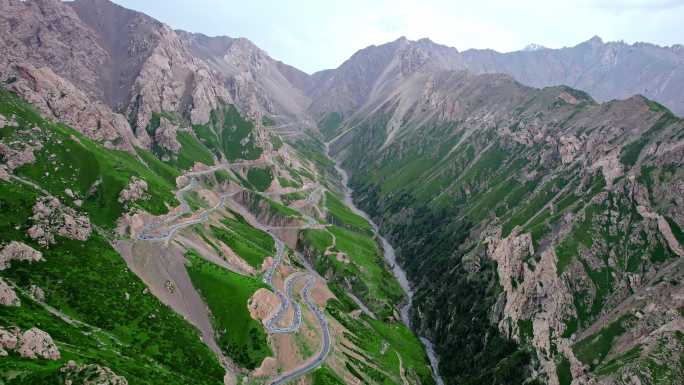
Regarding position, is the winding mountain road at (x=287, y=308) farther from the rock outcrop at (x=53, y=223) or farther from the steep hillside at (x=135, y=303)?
the rock outcrop at (x=53, y=223)

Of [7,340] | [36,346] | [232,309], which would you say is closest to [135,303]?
[232,309]

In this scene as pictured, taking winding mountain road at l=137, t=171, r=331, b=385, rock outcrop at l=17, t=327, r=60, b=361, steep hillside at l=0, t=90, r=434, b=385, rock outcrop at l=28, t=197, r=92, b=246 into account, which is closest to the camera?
rock outcrop at l=17, t=327, r=60, b=361

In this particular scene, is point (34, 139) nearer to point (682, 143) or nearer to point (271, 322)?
point (271, 322)

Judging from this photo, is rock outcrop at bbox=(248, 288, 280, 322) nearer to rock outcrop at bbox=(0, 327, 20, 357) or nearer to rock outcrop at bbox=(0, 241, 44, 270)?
rock outcrop at bbox=(0, 241, 44, 270)

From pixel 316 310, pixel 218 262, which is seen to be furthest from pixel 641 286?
pixel 218 262

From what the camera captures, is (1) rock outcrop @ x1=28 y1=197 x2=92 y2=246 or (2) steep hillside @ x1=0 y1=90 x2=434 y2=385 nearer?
(2) steep hillside @ x1=0 y1=90 x2=434 y2=385

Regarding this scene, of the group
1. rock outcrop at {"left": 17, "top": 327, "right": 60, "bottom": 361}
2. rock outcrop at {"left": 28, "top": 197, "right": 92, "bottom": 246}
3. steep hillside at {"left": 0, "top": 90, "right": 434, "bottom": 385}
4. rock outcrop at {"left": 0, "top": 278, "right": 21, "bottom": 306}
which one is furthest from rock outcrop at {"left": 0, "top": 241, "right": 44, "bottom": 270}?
rock outcrop at {"left": 17, "top": 327, "right": 60, "bottom": 361}

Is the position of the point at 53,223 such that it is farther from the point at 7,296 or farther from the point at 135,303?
the point at 7,296

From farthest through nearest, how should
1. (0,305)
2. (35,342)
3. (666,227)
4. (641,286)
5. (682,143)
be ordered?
(682,143) < (666,227) < (641,286) < (0,305) < (35,342)
